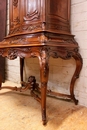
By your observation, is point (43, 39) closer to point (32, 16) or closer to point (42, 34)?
point (42, 34)

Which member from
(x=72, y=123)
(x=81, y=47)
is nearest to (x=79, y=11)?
(x=81, y=47)

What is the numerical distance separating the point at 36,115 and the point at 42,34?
2.34 ft

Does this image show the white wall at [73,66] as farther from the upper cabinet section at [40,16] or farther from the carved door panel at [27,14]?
the carved door panel at [27,14]

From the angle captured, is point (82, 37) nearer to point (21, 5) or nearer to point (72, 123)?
point (21, 5)

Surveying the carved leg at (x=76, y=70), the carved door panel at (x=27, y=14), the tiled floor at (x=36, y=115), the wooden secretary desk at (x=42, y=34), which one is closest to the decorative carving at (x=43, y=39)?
the wooden secretary desk at (x=42, y=34)

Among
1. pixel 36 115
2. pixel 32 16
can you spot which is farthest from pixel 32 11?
pixel 36 115

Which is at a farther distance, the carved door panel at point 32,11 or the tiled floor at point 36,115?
the carved door panel at point 32,11

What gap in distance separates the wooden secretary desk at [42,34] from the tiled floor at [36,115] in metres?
0.12

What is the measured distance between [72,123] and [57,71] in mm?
668

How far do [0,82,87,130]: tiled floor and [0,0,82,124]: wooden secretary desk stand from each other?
4.6 inches

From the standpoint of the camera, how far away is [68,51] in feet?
3.87

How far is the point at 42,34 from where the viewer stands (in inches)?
41.0

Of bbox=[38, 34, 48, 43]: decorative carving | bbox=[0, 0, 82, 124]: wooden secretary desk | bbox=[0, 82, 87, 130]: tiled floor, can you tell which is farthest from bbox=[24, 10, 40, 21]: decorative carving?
bbox=[0, 82, 87, 130]: tiled floor

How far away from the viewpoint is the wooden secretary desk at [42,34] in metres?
0.98
